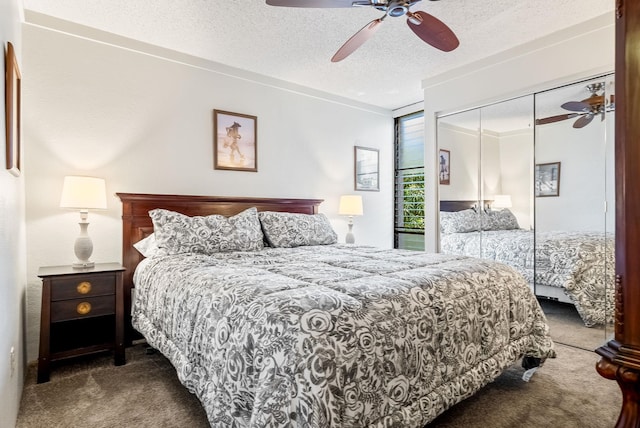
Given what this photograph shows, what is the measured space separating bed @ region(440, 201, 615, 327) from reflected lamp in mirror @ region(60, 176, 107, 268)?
349cm

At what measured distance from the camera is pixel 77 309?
2432 millimetres

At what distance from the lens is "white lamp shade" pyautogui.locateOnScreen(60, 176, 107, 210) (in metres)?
2.56

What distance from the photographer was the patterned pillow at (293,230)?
3.31 metres

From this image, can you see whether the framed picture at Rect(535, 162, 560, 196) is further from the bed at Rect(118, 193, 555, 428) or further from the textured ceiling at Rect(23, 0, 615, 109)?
the bed at Rect(118, 193, 555, 428)

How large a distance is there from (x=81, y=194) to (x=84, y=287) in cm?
67

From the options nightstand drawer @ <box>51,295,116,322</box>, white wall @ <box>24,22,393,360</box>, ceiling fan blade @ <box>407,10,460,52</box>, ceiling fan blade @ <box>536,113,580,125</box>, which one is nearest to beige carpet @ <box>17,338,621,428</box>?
nightstand drawer @ <box>51,295,116,322</box>

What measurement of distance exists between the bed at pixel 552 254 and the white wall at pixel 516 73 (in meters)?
0.51

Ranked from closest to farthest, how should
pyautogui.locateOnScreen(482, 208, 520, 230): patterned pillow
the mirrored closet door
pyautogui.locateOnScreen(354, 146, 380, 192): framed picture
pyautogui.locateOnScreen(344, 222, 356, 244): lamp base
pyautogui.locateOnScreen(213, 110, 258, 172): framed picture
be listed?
the mirrored closet door → pyautogui.locateOnScreen(482, 208, 520, 230): patterned pillow → pyautogui.locateOnScreen(213, 110, 258, 172): framed picture → pyautogui.locateOnScreen(344, 222, 356, 244): lamp base → pyautogui.locateOnScreen(354, 146, 380, 192): framed picture

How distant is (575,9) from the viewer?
2.74 m

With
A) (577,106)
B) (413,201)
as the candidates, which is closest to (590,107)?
(577,106)

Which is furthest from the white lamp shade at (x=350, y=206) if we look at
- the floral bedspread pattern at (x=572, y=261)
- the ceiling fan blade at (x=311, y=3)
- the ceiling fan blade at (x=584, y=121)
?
the ceiling fan blade at (x=311, y=3)

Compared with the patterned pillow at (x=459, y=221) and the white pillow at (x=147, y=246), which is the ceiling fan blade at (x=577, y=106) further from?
the white pillow at (x=147, y=246)

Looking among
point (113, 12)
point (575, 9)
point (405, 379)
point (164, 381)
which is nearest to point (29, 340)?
point (164, 381)

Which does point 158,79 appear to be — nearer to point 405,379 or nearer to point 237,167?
point 237,167
